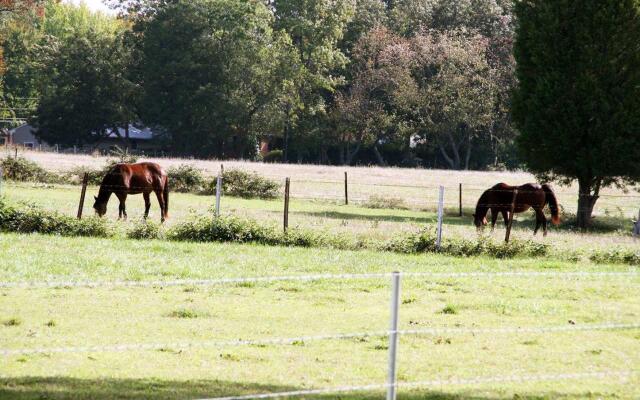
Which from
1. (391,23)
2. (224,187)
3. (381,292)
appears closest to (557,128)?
(224,187)

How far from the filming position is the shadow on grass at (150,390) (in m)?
8.41

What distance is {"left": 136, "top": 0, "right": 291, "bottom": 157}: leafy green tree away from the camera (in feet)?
250

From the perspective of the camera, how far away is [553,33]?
33.0 metres

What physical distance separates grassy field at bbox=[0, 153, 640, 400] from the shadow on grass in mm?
18

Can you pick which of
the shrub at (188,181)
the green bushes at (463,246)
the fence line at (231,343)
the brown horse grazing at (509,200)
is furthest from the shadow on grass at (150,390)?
the shrub at (188,181)

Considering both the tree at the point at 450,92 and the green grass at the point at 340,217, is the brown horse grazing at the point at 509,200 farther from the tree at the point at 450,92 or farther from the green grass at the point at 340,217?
the tree at the point at 450,92

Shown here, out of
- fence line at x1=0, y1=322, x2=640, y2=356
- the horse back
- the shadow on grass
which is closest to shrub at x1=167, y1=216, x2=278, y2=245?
the horse back

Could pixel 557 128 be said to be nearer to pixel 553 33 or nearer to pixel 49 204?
pixel 553 33

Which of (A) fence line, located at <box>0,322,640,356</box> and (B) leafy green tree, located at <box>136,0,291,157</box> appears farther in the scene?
(B) leafy green tree, located at <box>136,0,291,157</box>

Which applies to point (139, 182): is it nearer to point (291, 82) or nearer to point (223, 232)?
point (223, 232)

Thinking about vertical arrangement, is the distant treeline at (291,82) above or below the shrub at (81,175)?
above

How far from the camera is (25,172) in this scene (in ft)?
138

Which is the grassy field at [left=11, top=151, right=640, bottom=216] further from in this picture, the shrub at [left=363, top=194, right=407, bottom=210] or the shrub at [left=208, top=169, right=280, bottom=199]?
the shrub at [left=208, top=169, right=280, bottom=199]

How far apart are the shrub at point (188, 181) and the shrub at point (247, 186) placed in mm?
578
